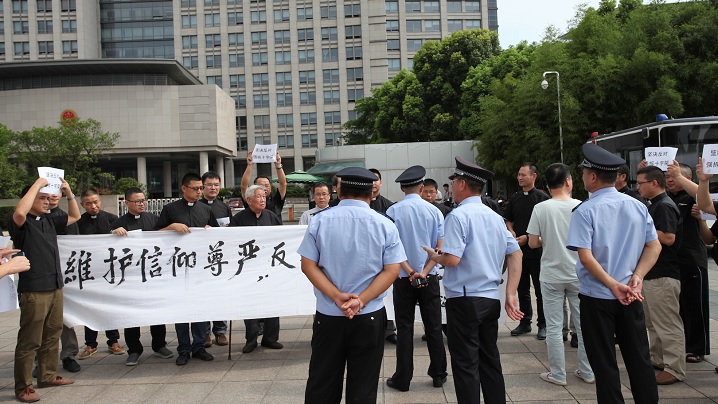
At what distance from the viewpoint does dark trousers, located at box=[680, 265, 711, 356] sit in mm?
5500

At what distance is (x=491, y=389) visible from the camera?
13.3 feet

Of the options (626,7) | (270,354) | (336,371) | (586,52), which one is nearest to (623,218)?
(336,371)

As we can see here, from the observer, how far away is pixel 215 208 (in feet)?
23.6

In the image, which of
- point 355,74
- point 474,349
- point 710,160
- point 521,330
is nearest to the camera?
point 474,349

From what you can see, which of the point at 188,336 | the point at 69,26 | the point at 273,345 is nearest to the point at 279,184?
the point at 273,345

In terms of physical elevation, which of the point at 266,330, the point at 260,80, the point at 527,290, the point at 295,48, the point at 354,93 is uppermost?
the point at 295,48

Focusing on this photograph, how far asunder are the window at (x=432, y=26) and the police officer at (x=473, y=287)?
7457 centimetres

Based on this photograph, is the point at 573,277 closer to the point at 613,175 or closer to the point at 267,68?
the point at 613,175

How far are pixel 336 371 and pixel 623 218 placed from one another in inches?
82.7

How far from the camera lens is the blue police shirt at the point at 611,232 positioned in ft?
12.7

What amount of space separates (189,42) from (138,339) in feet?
245

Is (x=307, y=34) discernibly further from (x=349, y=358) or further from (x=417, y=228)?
(x=349, y=358)

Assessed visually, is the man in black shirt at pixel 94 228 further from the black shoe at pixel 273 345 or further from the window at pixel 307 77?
the window at pixel 307 77

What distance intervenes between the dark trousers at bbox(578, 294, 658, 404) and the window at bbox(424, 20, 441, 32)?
7499 centimetres
